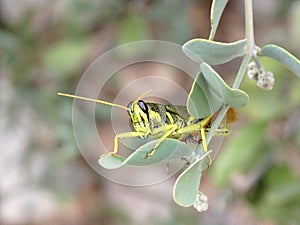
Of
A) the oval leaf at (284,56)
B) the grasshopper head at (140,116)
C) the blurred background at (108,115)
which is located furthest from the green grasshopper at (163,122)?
the blurred background at (108,115)

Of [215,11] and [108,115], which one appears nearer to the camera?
[215,11]

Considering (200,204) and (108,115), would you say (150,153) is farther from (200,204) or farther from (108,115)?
(108,115)

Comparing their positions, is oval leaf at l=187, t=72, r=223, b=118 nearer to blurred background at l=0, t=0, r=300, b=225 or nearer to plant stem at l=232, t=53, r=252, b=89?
plant stem at l=232, t=53, r=252, b=89

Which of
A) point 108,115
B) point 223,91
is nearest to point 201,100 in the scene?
point 223,91

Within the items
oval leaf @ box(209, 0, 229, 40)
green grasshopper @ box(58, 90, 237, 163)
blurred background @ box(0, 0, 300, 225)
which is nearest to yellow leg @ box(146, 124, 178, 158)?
green grasshopper @ box(58, 90, 237, 163)

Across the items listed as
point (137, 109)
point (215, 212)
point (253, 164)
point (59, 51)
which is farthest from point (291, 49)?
point (137, 109)

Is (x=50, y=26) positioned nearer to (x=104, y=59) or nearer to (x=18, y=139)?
(x=104, y=59)

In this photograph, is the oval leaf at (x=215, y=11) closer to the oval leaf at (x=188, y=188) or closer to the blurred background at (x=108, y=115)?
the oval leaf at (x=188, y=188)
